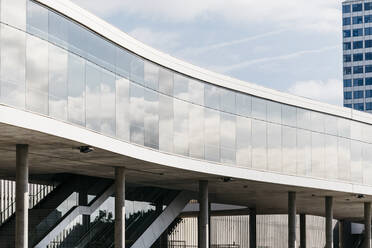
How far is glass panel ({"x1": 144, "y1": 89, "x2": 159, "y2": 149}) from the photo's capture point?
37375 mm

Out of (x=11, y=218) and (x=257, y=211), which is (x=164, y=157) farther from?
(x=257, y=211)

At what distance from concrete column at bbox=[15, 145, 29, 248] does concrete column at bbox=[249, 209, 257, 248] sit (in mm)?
38896

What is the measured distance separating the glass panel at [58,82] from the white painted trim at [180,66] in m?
1.67

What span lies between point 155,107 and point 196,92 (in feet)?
13.2

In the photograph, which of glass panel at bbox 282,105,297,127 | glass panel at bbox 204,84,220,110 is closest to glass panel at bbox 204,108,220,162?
glass panel at bbox 204,84,220,110

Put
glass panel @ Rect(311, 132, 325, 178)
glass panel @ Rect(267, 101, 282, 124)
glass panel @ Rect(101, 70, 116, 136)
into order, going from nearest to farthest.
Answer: glass panel @ Rect(101, 70, 116, 136), glass panel @ Rect(267, 101, 282, 124), glass panel @ Rect(311, 132, 325, 178)

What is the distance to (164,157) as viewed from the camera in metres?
38.4

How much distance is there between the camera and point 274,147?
46.5 metres

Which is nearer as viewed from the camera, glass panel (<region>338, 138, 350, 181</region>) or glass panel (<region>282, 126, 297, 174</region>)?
glass panel (<region>282, 126, 297, 174</region>)

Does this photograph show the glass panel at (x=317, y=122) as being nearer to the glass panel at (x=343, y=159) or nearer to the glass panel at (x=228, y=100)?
the glass panel at (x=343, y=159)

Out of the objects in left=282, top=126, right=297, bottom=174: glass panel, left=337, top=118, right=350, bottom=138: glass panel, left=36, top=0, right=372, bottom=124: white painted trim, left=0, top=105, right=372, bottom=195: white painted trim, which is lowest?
left=0, top=105, right=372, bottom=195: white painted trim

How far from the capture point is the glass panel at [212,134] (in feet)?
138

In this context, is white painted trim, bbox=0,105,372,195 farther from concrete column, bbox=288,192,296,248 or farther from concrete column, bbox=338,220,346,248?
concrete column, bbox=338,220,346,248

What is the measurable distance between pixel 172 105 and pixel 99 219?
32.9ft
